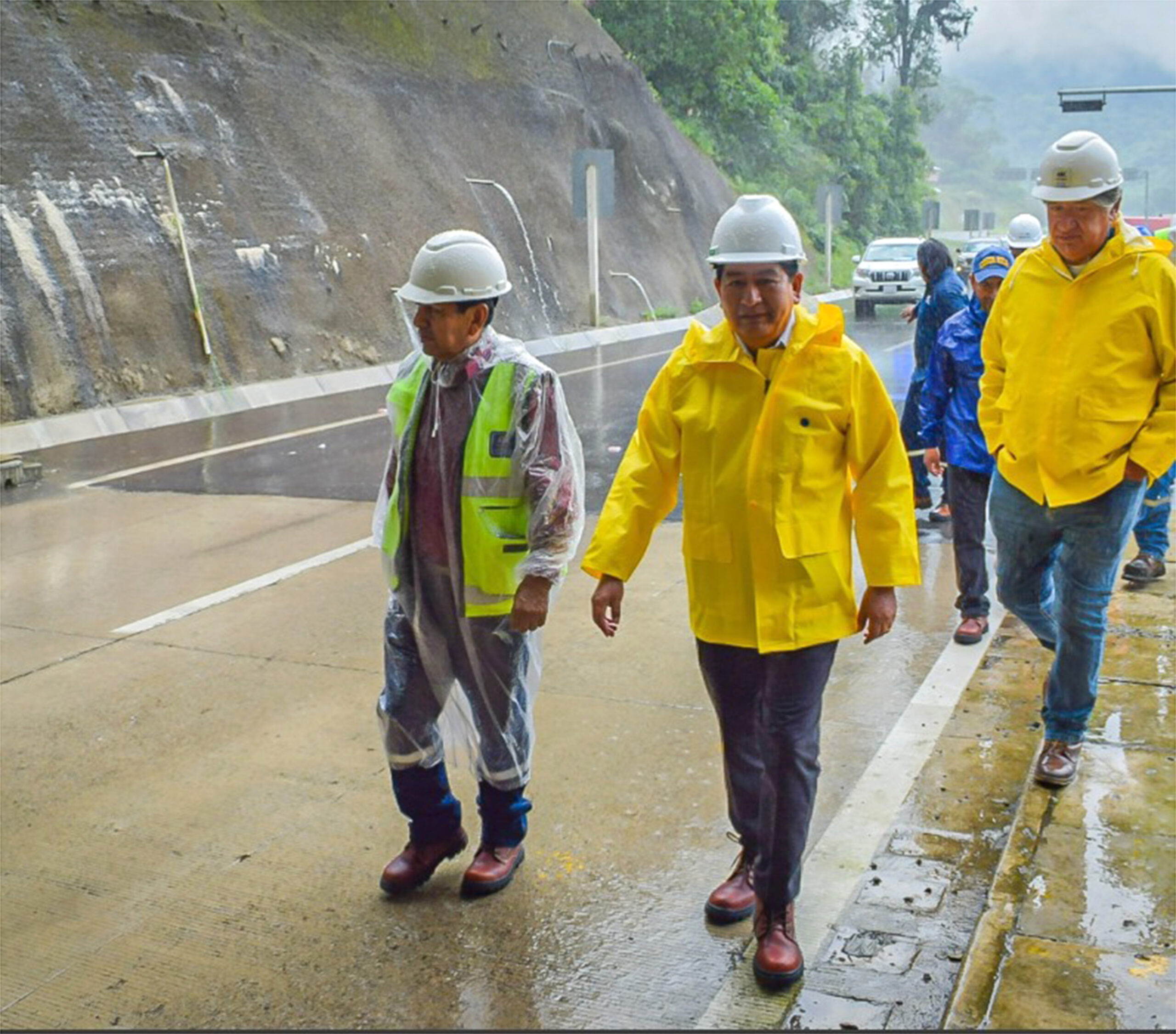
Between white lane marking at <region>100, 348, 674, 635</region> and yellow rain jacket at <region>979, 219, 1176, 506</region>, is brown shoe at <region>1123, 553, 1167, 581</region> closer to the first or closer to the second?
yellow rain jacket at <region>979, 219, 1176, 506</region>

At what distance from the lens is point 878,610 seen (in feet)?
12.0

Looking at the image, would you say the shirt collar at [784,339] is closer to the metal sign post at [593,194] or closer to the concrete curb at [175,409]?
the concrete curb at [175,409]

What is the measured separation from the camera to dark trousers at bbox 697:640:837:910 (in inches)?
141

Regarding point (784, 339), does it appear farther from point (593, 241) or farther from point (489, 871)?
point (593, 241)

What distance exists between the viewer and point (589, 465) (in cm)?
1143

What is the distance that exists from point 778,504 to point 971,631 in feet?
11.0

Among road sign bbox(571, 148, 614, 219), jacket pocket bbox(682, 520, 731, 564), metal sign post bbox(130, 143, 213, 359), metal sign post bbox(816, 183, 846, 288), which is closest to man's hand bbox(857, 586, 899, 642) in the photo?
jacket pocket bbox(682, 520, 731, 564)

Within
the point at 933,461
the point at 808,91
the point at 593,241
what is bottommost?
the point at 593,241

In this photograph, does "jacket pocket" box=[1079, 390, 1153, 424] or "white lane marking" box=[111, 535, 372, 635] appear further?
"white lane marking" box=[111, 535, 372, 635]

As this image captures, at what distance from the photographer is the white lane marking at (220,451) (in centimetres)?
1143

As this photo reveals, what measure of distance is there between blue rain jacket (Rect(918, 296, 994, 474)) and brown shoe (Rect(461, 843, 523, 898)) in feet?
10.5

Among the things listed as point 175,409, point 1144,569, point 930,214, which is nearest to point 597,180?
point 175,409

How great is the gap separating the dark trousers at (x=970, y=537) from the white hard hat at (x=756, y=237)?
3.27 metres

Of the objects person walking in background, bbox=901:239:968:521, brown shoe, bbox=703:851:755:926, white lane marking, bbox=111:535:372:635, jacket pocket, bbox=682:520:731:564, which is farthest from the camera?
person walking in background, bbox=901:239:968:521
